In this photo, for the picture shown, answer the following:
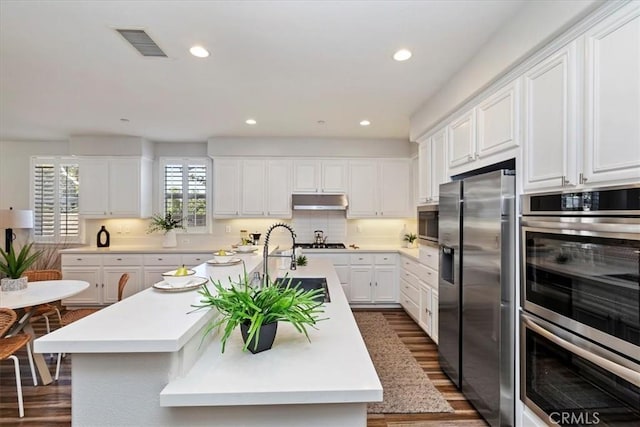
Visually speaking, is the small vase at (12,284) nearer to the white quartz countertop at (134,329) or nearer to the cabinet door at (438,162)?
the white quartz countertop at (134,329)

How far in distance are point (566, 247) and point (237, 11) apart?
7.48 feet

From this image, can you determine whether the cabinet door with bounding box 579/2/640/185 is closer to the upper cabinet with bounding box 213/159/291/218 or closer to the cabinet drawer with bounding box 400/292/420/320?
the cabinet drawer with bounding box 400/292/420/320

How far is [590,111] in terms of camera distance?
1472mm

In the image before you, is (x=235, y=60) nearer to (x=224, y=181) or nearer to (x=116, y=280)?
(x=224, y=181)

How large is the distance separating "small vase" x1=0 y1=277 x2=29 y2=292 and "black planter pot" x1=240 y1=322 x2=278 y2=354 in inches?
106

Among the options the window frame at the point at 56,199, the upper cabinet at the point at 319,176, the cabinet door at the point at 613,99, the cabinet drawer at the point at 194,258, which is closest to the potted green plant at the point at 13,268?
the cabinet drawer at the point at 194,258

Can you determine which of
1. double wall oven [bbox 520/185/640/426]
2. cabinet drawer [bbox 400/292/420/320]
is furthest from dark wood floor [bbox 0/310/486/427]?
cabinet drawer [bbox 400/292/420/320]

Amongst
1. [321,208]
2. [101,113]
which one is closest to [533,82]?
[321,208]

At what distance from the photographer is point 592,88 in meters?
1.47

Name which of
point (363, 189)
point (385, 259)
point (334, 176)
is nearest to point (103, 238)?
point (334, 176)

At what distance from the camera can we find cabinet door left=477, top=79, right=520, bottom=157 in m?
2.04

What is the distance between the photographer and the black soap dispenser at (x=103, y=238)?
511cm

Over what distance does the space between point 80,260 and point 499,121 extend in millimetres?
5599

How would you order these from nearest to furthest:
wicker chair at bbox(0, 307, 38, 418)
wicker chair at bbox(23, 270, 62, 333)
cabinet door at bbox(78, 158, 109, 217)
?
wicker chair at bbox(0, 307, 38, 418), wicker chair at bbox(23, 270, 62, 333), cabinet door at bbox(78, 158, 109, 217)
